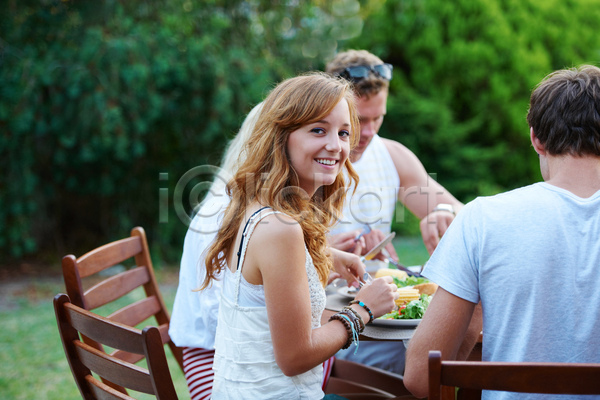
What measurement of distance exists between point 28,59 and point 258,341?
4.87m

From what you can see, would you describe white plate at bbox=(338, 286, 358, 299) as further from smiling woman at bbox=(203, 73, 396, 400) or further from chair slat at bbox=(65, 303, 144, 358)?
chair slat at bbox=(65, 303, 144, 358)

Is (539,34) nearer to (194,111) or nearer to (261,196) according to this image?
(194,111)

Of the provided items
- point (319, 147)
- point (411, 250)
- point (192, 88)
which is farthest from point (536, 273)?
point (411, 250)

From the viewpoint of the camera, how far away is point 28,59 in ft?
17.9

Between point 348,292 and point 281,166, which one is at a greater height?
point 281,166

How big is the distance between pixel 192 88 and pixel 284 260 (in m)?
4.90

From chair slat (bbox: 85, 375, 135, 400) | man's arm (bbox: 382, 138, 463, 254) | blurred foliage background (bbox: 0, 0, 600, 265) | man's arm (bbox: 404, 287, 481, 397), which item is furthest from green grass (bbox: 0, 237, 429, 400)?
man's arm (bbox: 404, 287, 481, 397)

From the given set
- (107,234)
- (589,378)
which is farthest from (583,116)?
(107,234)

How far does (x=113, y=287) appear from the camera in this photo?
2.45 metres

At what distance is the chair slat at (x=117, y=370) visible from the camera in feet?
4.86

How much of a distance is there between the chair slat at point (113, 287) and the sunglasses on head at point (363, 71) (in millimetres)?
1401

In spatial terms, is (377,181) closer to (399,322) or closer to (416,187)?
(416,187)

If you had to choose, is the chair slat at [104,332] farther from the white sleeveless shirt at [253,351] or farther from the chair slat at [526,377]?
the chair slat at [526,377]

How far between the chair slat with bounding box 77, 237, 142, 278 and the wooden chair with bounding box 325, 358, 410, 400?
3.48ft
